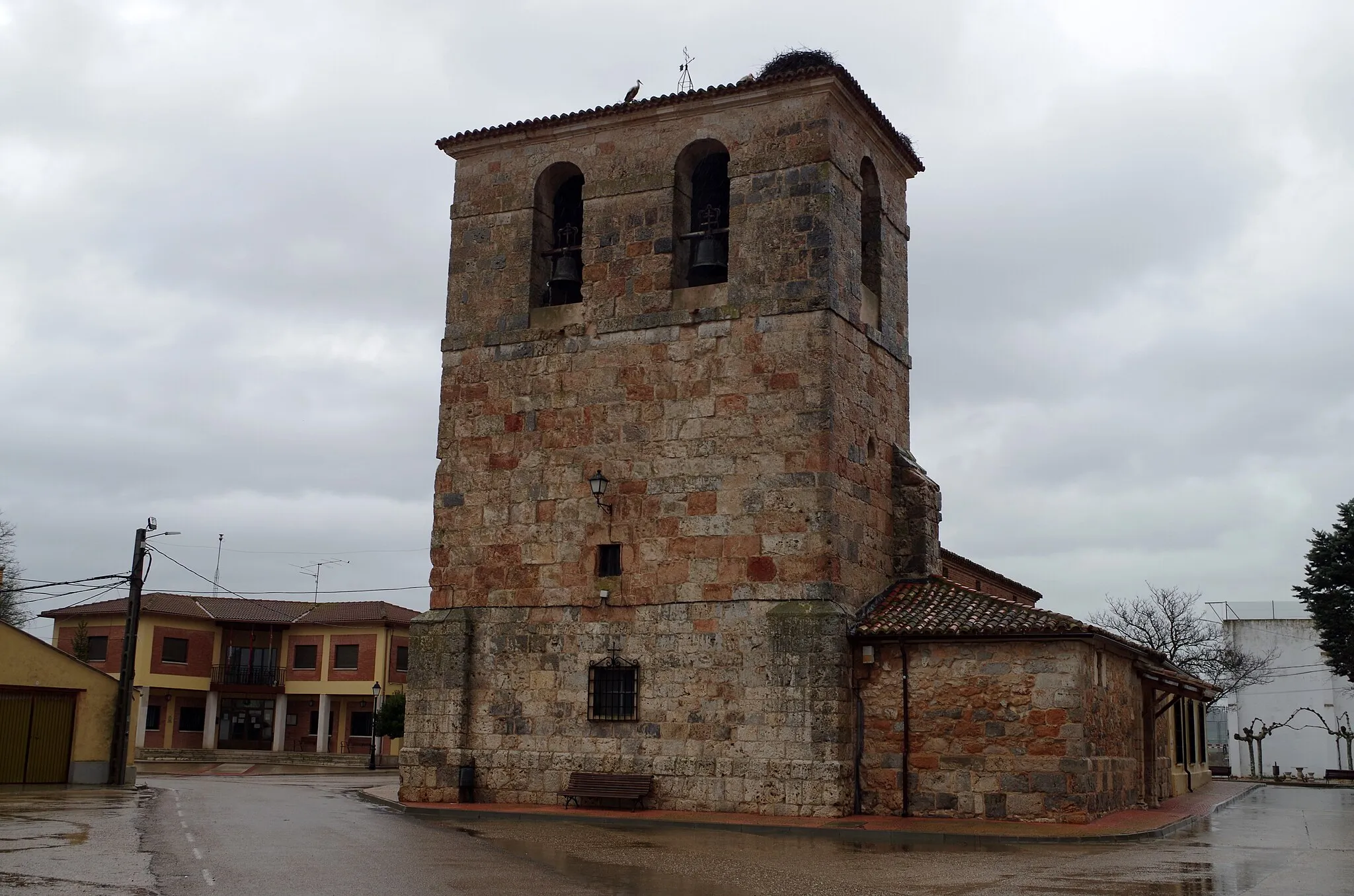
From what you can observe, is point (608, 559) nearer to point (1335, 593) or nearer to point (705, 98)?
point (705, 98)

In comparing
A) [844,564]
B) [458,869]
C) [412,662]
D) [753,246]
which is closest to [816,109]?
[753,246]

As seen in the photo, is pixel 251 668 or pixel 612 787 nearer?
pixel 612 787

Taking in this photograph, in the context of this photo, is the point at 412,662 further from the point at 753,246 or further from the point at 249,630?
the point at 249,630

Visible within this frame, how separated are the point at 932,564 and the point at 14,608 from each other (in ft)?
139

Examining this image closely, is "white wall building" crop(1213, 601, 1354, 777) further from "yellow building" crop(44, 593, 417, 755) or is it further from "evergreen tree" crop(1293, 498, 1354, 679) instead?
"yellow building" crop(44, 593, 417, 755)

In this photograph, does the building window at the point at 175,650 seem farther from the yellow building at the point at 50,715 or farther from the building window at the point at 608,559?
the building window at the point at 608,559

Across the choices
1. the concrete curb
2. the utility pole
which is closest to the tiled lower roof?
the concrete curb

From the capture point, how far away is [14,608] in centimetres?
4988

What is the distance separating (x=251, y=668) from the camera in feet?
152

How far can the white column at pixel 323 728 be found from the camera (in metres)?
45.3

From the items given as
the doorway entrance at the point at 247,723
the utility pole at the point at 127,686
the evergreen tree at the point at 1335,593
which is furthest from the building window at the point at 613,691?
the doorway entrance at the point at 247,723

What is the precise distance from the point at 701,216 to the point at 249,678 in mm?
33215

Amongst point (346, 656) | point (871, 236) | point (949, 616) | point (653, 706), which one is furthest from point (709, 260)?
point (346, 656)

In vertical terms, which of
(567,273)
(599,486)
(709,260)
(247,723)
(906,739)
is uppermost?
(567,273)
